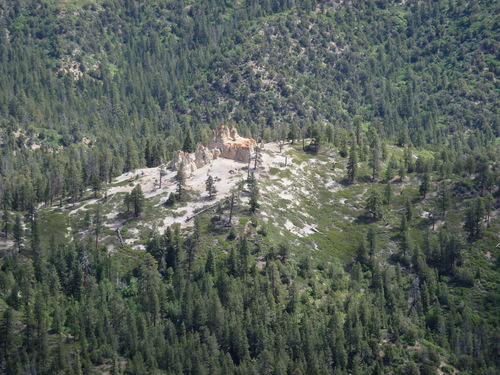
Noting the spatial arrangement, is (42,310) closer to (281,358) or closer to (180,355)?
(180,355)

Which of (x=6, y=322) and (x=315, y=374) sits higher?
(x=6, y=322)

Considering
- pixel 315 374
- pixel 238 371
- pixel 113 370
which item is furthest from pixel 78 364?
pixel 315 374

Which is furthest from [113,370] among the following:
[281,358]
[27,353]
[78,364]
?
[281,358]

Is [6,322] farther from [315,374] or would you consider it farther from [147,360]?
[315,374]

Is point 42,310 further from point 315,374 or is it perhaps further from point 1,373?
point 315,374

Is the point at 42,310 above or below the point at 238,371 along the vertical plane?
above

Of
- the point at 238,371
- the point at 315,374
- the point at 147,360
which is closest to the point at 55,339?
the point at 147,360
